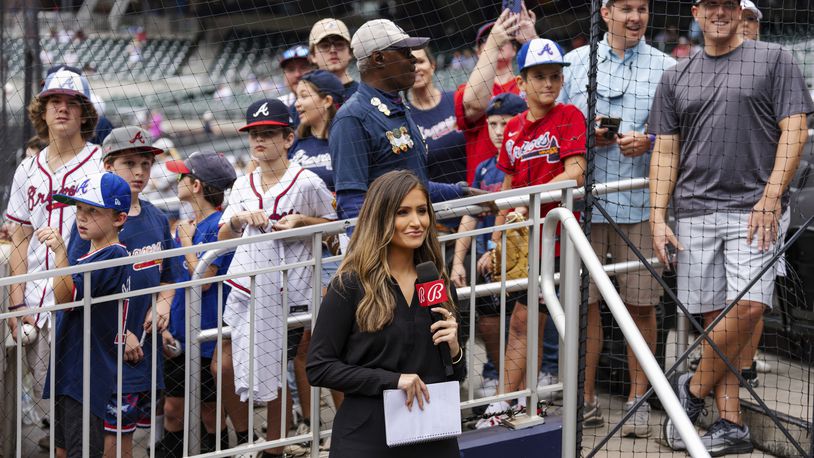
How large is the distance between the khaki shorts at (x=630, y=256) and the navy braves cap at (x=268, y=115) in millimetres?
1730

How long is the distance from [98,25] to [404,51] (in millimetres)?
7264

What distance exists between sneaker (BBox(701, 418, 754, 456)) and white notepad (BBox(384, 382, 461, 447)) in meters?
1.85

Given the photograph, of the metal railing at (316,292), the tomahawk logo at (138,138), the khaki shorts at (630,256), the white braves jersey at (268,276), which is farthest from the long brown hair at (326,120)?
the khaki shorts at (630,256)

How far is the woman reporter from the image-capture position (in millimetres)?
3533

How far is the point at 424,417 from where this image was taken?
354cm

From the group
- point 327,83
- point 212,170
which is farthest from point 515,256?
point 212,170

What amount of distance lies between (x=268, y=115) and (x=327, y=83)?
51cm

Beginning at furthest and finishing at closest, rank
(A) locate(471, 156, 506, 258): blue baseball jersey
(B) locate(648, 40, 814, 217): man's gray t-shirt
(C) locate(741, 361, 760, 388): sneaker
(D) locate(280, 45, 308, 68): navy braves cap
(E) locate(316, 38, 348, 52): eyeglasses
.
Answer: (D) locate(280, 45, 308, 68): navy braves cap
(E) locate(316, 38, 348, 52): eyeglasses
(A) locate(471, 156, 506, 258): blue baseball jersey
(C) locate(741, 361, 760, 388): sneaker
(B) locate(648, 40, 814, 217): man's gray t-shirt

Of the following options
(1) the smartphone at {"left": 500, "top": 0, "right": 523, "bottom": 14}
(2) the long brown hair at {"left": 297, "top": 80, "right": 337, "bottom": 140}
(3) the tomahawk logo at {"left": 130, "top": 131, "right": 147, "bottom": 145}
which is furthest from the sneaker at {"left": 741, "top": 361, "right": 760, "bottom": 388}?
(3) the tomahawk logo at {"left": 130, "top": 131, "right": 147, "bottom": 145}

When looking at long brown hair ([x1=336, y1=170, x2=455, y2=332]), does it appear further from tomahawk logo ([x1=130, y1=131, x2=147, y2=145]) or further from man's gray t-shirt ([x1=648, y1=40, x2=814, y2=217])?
tomahawk logo ([x1=130, y1=131, x2=147, y2=145])

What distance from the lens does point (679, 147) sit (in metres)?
5.32

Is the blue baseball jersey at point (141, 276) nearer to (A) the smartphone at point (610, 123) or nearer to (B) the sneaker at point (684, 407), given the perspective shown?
(A) the smartphone at point (610, 123)

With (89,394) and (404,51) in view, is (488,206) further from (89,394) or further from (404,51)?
(89,394)

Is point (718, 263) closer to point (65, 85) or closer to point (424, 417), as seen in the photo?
point (424, 417)
